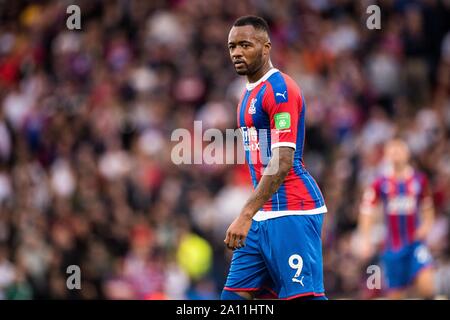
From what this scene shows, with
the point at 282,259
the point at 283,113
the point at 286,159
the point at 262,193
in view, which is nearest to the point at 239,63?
the point at 283,113

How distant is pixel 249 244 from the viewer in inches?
259

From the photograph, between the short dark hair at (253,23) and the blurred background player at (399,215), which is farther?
the blurred background player at (399,215)

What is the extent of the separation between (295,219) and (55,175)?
28.8ft

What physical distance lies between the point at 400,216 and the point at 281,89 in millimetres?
4677

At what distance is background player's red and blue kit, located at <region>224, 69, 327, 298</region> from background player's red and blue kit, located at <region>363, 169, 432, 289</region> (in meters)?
4.31

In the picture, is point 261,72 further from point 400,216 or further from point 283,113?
point 400,216

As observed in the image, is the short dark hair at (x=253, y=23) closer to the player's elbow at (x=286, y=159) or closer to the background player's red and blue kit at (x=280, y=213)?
the background player's red and blue kit at (x=280, y=213)

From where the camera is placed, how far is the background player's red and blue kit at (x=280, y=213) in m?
6.32

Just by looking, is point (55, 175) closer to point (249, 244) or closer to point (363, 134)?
point (363, 134)

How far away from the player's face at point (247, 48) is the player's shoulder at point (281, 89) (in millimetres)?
166

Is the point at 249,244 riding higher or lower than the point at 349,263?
higher

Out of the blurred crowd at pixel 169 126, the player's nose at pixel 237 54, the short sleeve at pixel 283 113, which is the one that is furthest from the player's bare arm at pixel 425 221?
the player's nose at pixel 237 54

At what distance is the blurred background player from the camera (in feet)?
34.8
